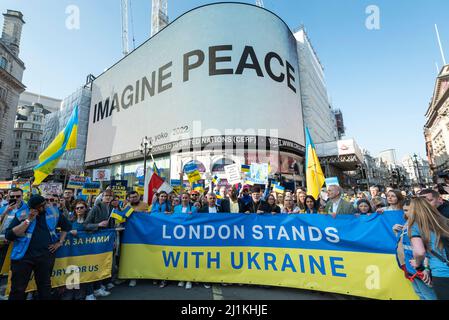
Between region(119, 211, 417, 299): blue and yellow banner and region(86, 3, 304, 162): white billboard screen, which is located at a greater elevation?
region(86, 3, 304, 162): white billboard screen

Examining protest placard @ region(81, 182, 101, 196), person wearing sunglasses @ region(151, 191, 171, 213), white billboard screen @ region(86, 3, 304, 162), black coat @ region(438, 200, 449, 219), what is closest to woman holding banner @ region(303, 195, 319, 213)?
black coat @ region(438, 200, 449, 219)

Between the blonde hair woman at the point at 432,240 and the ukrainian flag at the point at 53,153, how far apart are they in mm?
8021

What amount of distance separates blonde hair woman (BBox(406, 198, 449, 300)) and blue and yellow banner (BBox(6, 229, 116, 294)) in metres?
5.20

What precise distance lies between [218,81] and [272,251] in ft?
73.8

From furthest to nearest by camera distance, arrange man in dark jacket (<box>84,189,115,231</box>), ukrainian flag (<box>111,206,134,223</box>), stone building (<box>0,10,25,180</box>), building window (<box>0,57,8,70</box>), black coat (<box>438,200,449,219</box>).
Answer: building window (<box>0,57,8,70</box>)
stone building (<box>0,10,25,180</box>)
ukrainian flag (<box>111,206,134,223</box>)
man in dark jacket (<box>84,189,115,231</box>)
black coat (<box>438,200,449,219</box>)

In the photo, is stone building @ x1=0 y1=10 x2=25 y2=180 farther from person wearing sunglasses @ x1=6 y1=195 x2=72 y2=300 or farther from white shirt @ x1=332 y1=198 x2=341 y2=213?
white shirt @ x1=332 y1=198 x2=341 y2=213

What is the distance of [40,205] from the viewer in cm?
343

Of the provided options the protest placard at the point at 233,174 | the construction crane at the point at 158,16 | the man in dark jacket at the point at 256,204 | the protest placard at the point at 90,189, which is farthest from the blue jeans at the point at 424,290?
the construction crane at the point at 158,16

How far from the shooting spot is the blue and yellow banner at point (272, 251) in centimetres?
399

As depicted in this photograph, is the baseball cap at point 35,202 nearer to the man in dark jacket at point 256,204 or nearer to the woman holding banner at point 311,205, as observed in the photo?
the man in dark jacket at point 256,204

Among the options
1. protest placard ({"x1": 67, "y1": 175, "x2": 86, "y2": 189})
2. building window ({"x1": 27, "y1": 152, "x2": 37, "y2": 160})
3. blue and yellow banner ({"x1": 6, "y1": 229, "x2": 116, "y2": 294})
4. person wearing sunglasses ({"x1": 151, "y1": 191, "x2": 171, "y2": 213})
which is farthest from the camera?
building window ({"x1": 27, "y1": 152, "x2": 37, "y2": 160})

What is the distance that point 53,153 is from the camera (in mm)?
7141

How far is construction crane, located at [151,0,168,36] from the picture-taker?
45.6m
